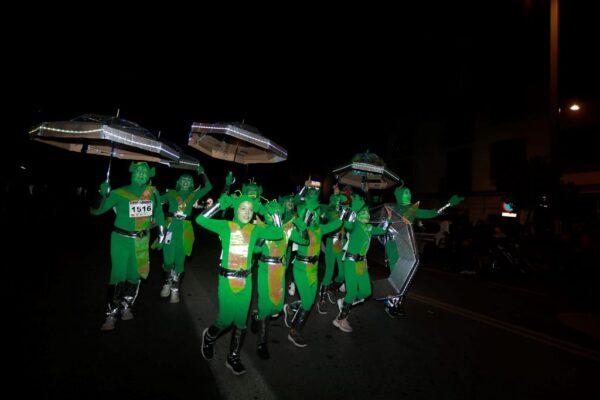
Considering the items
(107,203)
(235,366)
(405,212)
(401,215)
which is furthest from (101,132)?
(405,212)

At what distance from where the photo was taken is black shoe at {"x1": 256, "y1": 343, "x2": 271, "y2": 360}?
13.2ft

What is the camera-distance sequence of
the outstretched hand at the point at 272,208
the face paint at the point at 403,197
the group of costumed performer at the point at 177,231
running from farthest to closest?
the face paint at the point at 403,197, the group of costumed performer at the point at 177,231, the outstretched hand at the point at 272,208

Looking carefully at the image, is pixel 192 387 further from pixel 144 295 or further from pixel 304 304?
pixel 144 295

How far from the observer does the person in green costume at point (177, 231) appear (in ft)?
20.2

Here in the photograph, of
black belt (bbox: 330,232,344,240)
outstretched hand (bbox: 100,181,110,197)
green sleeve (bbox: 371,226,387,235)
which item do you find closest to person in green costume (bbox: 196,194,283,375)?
outstretched hand (bbox: 100,181,110,197)

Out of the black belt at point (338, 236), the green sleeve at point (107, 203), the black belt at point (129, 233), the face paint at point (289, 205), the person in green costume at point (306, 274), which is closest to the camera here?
the person in green costume at point (306, 274)

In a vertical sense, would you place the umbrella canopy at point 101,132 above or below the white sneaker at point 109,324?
above

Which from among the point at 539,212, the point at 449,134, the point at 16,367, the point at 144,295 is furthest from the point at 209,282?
the point at 449,134

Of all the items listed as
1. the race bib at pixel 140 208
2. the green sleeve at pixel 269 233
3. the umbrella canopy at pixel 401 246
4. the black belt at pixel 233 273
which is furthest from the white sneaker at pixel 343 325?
the race bib at pixel 140 208

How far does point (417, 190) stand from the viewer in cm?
2770

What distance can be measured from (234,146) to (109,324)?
13.2ft

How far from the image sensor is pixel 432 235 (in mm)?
13203

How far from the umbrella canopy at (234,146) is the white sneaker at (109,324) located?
3124 millimetres

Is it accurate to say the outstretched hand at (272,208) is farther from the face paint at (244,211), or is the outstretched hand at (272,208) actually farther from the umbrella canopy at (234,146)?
the umbrella canopy at (234,146)
